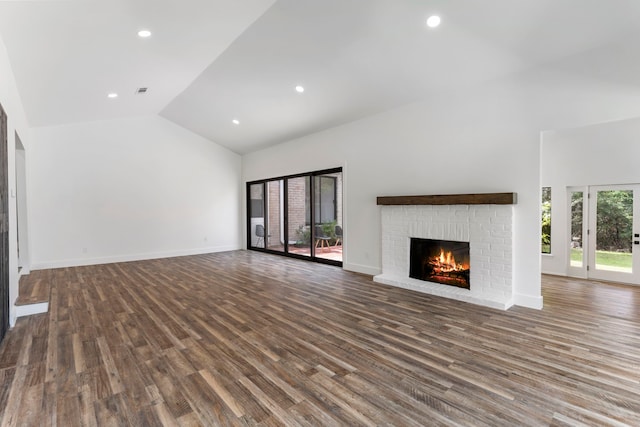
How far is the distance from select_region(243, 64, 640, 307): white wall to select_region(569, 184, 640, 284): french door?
2.76m

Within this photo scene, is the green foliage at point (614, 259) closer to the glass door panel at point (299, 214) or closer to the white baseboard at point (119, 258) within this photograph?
the glass door panel at point (299, 214)

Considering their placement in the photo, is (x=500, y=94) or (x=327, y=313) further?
(x=500, y=94)

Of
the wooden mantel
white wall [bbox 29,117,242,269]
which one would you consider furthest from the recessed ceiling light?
white wall [bbox 29,117,242,269]

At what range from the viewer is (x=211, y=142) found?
8742 mm

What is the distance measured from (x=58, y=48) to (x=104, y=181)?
4102mm

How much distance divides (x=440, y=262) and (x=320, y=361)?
295 cm

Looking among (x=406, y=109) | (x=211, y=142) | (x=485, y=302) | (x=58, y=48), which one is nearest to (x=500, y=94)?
(x=406, y=109)

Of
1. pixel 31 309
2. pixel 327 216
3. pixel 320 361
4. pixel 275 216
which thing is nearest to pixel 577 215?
pixel 327 216

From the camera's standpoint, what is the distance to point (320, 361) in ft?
8.25

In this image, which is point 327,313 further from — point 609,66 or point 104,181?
point 104,181

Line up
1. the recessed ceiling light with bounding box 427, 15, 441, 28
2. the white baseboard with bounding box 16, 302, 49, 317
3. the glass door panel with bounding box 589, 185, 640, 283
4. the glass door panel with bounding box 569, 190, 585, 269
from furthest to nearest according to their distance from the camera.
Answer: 1. the glass door panel with bounding box 569, 190, 585, 269
2. the glass door panel with bounding box 589, 185, 640, 283
3. the white baseboard with bounding box 16, 302, 49, 317
4. the recessed ceiling light with bounding box 427, 15, 441, 28

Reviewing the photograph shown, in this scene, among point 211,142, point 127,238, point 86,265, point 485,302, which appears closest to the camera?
point 485,302

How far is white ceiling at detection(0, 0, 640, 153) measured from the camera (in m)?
3.09

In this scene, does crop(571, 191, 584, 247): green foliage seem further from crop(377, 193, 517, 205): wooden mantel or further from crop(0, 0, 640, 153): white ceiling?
crop(0, 0, 640, 153): white ceiling
